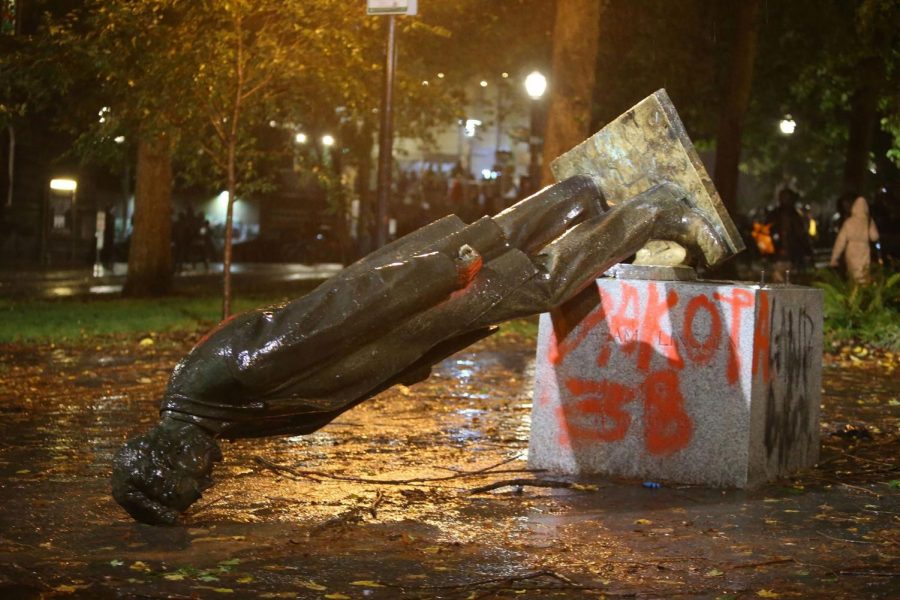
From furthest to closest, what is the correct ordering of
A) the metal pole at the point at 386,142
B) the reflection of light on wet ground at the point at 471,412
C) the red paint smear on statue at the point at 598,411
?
the metal pole at the point at 386,142 → the reflection of light on wet ground at the point at 471,412 → the red paint smear on statue at the point at 598,411

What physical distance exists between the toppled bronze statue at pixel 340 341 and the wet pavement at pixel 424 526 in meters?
0.38

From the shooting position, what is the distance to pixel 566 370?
7824 mm

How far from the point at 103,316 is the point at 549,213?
13268 mm

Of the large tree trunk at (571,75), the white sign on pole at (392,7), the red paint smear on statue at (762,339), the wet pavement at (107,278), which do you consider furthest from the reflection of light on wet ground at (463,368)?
the wet pavement at (107,278)

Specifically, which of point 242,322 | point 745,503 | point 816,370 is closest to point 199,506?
point 242,322

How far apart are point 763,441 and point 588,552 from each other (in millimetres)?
2038

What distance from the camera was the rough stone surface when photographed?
7.38 m

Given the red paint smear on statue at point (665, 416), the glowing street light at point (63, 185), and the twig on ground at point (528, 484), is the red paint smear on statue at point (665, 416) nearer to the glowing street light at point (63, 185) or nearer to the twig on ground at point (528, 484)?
the twig on ground at point (528, 484)

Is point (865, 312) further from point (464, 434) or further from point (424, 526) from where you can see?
point (424, 526)

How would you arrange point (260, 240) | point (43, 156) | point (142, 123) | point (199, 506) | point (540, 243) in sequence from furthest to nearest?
point (260, 240), point (43, 156), point (142, 123), point (540, 243), point (199, 506)

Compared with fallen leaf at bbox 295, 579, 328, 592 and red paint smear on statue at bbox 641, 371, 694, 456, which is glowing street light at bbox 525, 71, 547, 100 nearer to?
red paint smear on statue at bbox 641, 371, 694, 456

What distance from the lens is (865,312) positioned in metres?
17.9

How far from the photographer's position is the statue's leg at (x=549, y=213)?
23.0ft

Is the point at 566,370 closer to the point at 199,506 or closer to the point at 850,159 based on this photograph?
the point at 199,506
